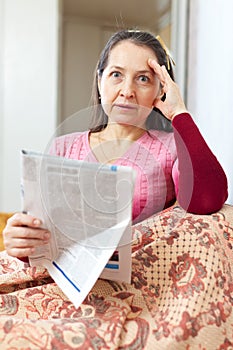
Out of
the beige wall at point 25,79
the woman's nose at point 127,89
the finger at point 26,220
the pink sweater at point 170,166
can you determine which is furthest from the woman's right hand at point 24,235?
the beige wall at point 25,79

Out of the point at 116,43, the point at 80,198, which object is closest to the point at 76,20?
the point at 116,43

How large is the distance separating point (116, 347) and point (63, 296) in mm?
161

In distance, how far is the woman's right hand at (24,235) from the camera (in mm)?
805

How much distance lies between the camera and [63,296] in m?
0.84

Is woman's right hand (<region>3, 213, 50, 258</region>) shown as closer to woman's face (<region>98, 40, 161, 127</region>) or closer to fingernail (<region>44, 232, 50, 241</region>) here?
fingernail (<region>44, 232, 50, 241</region>)

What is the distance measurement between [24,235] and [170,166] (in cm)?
33

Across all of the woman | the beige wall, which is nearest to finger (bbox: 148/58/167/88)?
the woman

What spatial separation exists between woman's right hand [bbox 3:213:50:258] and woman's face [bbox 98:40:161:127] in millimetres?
292

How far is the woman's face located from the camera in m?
0.98

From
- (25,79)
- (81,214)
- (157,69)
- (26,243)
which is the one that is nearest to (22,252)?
(26,243)

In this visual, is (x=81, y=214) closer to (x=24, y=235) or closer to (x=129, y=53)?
(x=24, y=235)

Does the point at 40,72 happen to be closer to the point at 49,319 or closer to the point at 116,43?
the point at 116,43

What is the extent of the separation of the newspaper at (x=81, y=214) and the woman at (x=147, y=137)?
17 cm

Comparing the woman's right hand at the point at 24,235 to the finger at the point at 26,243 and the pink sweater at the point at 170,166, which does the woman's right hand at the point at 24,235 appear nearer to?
the finger at the point at 26,243
